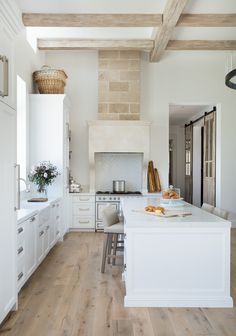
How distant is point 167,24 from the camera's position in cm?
505

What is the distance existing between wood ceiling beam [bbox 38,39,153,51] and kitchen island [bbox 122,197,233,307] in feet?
13.8

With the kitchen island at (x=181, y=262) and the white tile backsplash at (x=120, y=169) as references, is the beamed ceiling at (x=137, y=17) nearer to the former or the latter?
the white tile backsplash at (x=120, y=169)

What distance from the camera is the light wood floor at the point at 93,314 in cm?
262

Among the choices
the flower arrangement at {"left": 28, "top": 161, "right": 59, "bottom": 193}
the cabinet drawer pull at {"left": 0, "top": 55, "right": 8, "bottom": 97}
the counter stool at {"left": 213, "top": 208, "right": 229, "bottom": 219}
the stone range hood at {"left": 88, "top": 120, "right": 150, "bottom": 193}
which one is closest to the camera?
the cabinet drawer pull at {"left": 0, "top": 55, "right": 8, "bottom": 97}

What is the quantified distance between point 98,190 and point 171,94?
97.5 inches

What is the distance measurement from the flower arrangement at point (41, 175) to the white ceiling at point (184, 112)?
4102 millimetres

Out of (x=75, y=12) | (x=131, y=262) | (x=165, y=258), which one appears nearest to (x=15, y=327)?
(x=131, y=262)

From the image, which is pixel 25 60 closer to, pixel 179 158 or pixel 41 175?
pixel 41 175

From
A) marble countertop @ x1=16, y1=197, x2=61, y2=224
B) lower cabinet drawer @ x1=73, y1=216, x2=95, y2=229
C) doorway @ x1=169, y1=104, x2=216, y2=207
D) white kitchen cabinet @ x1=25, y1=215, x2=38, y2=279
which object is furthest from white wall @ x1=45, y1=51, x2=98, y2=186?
white kitchen cabinet @ x1=25, y1=215, x2=38, y2=279

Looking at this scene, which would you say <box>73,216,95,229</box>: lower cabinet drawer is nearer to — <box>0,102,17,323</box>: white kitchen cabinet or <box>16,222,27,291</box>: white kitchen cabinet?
<box>16,222,27,291</box>: white kitchen cabinet

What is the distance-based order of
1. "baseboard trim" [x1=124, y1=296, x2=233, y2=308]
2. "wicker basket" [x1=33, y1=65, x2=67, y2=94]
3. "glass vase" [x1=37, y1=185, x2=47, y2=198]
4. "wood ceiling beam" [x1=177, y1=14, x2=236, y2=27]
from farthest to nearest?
"wicker basket" [x1=33, y1=65, x2=67, y2=94], "glass vase" [x1=37, y1=185, x2=47, y2=198], "wood ceiling beam" [x1=177, y1=14, x2=236, y2=27], "baseboard trim" [x1=124, y1=296, x2=233, y2=308]

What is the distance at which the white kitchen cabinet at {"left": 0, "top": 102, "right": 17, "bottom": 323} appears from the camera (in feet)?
8.63

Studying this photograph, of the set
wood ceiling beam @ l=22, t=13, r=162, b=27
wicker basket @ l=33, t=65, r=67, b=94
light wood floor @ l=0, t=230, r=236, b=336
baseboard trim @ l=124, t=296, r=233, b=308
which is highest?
wood ceiling beam @ l=22, t=13, r=162, b=27

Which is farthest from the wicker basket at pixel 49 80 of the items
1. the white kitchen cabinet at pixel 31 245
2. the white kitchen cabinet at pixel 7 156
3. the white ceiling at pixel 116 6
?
the white kitchen cabinet at pixel 7 156
